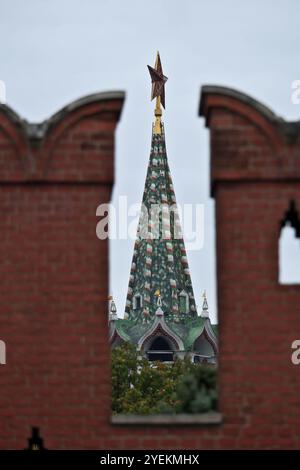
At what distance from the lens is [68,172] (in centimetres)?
1333

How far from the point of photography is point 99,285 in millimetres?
13172

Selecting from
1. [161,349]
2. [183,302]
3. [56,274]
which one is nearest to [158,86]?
[183,302]

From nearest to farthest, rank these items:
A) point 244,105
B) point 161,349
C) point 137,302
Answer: point 244,105 < point 161,349 < point 137,302

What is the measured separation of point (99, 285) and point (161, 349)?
53729mm

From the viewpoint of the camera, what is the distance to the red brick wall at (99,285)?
12906 millimetres

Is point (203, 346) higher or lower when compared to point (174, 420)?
higher

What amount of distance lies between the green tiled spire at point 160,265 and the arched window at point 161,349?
8.02 ft

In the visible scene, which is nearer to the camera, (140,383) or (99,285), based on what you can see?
(99,285)

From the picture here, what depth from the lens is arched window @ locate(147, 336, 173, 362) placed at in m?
66.1

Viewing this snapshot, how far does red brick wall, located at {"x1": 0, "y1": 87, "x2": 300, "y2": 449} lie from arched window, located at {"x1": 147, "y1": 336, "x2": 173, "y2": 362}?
52.9 meters

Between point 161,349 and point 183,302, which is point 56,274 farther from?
point 183,302

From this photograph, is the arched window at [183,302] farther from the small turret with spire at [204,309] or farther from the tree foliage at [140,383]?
the tree foliage at [140,383]

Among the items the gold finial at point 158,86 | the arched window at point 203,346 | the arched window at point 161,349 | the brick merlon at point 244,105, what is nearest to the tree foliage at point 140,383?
the arched window at point 161,349
